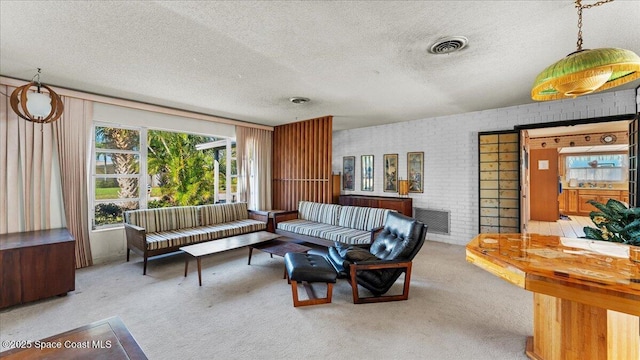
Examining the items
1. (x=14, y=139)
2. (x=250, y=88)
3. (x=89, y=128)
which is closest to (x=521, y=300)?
(x=250, y=88)

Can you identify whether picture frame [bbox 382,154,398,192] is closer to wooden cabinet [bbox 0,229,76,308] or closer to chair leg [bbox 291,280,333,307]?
chair leg [bbox 291,280,333,307]

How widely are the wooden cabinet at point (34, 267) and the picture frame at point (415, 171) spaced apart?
224 inches

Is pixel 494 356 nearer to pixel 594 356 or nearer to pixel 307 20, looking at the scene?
pixel 594 356

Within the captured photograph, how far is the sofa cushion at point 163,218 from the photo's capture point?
4238 millimetres

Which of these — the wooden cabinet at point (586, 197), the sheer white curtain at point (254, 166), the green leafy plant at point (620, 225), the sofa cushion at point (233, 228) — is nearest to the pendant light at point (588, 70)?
the green leafy plant at point (620, 225)

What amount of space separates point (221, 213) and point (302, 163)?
2041 mm

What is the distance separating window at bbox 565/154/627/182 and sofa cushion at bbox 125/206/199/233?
11394 mm

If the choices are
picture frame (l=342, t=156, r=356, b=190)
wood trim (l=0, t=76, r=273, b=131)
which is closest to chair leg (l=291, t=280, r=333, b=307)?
wood trim (l=0, t=76, r=273, b=131)

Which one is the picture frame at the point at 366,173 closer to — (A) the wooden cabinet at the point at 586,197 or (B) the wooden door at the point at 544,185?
(B) the wooden door at the point at 544,185

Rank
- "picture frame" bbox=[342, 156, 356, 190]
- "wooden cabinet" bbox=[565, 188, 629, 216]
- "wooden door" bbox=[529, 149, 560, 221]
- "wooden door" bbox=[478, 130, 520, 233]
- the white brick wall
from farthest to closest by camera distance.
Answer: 1. "wooden cabinet" bbox=[565, 188, 629, 216]
2. "wooden door" bbox=[529, 149, 560, 221]
3. "picture frame" bbox=[342, 156, 356, 190]
4. "wooden door" bbox=[478, 130, 520, 233]
5. the white brick wall

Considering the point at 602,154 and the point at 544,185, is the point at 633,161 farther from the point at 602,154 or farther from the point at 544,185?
the point at 602,154

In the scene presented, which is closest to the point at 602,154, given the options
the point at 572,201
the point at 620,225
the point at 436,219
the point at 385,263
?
the point at 572,201

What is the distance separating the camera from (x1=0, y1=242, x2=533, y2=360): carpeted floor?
6.84 ft

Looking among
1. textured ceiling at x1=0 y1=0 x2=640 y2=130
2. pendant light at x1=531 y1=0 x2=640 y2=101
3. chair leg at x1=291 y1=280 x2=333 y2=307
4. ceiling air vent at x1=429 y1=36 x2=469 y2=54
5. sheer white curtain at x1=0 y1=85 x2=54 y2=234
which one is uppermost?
textured ceiling at x1=0 y1=0 x2=640 y2=130
